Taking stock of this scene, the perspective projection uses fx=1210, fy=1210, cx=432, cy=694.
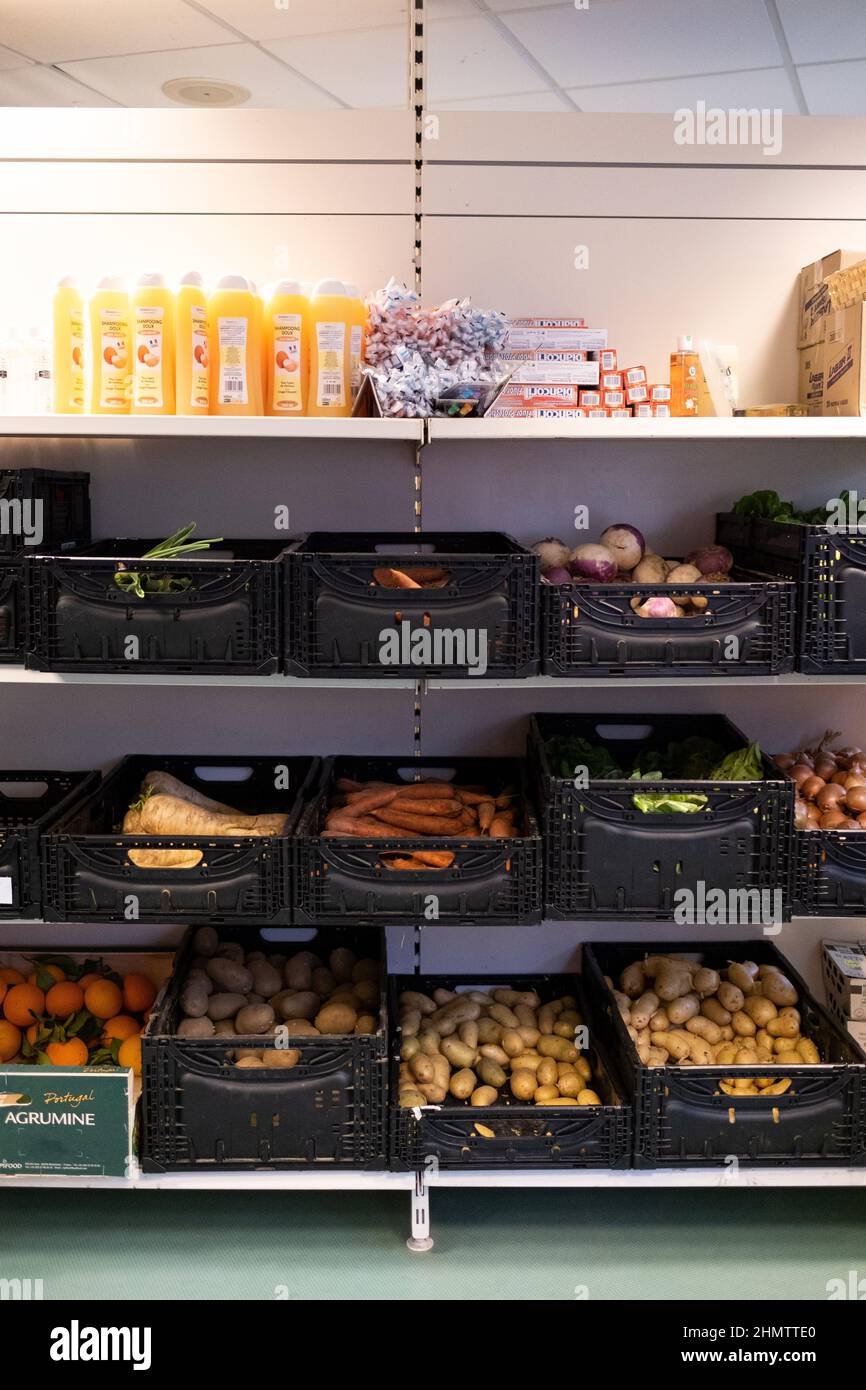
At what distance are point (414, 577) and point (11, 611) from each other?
0.88 m

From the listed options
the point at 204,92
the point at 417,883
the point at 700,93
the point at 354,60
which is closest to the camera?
the point at 417,883

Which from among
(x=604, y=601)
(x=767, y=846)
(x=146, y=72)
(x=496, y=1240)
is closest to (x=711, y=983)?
(x=767, y=846)

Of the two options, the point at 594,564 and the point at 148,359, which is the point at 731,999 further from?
the point at 148,359

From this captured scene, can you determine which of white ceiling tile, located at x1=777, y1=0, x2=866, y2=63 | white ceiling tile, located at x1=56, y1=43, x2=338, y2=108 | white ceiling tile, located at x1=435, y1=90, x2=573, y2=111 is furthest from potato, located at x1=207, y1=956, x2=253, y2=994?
white ceiling tile, located at x1=435, y1=90, x2=573, y2=111

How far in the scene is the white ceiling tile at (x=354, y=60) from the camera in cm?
492

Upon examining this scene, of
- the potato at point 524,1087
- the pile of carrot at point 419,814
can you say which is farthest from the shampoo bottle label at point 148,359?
the potato at point 524,1087

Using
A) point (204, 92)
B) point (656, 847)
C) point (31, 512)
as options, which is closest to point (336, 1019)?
point (656, 847)

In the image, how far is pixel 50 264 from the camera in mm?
3023

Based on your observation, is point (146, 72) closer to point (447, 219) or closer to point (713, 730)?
point (447, 219)

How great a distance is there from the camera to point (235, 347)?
256 centimetres

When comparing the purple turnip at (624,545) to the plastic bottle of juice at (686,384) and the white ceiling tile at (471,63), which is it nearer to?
the plastic bottle of juice at (686,384)

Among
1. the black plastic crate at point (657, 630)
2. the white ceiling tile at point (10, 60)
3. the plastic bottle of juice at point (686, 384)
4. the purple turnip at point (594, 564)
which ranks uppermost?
the white ceiling tile at point (10, 60)

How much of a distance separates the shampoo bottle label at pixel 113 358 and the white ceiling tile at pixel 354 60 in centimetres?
286

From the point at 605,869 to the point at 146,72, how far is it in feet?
15.4
